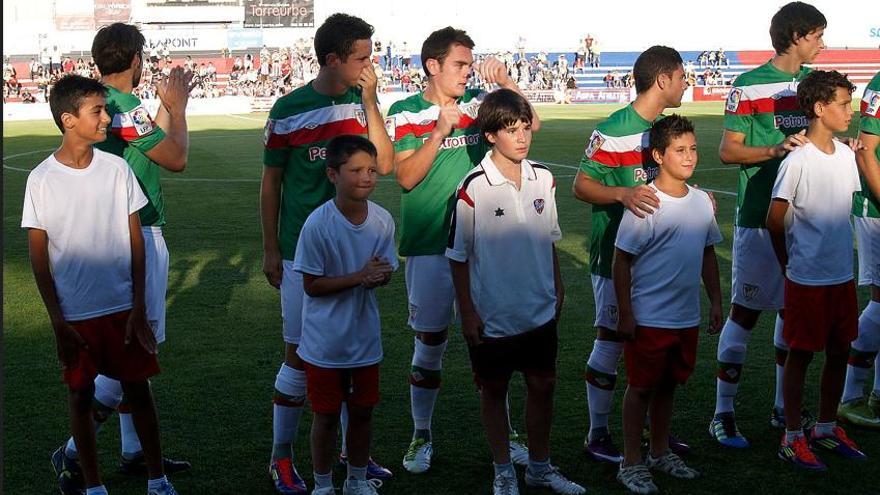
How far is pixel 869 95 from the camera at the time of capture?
5.51m

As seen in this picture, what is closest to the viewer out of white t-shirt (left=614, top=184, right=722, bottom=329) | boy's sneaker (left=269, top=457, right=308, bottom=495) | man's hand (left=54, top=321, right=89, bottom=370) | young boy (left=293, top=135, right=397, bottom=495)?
man's hand (left=54, top=321, right=89, bottom=370)

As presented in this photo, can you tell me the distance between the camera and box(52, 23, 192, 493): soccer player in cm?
459

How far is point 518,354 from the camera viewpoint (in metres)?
4.40

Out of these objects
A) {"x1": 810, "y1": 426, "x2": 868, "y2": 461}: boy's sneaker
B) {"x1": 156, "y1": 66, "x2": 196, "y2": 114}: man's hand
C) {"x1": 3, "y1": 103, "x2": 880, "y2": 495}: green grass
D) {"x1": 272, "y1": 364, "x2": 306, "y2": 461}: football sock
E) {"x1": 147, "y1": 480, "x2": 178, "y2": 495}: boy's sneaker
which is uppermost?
{"x1": 156, "y1": 66, "x2": 196, "y2": 114}: man's hand

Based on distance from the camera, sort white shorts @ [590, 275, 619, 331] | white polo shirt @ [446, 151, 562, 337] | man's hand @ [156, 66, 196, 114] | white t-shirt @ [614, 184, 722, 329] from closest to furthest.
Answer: white polo shirt @ [446, 151, 562, 337] < white t-shirt @ [614, 184, 722, 329] < man's hand @ [156, 66, 196, 114] < white shorts @ [590, 275, 619, 331]

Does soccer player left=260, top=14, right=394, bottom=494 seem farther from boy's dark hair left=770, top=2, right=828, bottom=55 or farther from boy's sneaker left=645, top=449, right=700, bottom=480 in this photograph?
boy's dark hair left=770, top=2, right=828, bottom=55

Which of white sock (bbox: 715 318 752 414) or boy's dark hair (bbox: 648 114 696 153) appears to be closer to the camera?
boy's dark hair (bbox: 648 114 696 153)

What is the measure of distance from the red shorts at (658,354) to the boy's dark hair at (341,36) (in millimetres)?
1779

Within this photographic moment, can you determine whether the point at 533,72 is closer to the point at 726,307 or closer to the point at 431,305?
the point at 726,307

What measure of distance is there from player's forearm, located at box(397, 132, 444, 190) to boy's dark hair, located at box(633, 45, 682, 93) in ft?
3.38

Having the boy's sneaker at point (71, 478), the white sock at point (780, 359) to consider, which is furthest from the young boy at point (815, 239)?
the boy's sneaker at point (71, 478)

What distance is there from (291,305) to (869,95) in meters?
3.28

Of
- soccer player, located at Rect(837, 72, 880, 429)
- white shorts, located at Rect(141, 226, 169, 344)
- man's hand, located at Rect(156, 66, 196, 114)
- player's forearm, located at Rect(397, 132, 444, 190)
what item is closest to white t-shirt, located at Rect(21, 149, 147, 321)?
white shorts, located at Rect(141, 226, 169, 344)

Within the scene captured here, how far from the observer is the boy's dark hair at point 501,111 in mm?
4379
